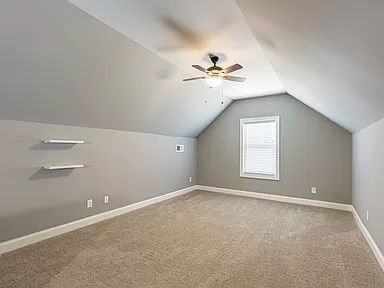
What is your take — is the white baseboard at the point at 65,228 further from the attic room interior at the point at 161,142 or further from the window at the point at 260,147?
the window at the point at 260,147

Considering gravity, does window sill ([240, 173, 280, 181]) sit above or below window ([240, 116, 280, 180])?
below

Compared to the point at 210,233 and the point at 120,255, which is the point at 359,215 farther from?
the point at 120,255

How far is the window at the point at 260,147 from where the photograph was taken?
17.9 ft

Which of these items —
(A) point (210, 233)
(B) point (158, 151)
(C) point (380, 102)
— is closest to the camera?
(C) point (380, 102)

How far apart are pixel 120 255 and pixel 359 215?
3.94m

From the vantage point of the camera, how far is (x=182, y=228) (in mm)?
3543

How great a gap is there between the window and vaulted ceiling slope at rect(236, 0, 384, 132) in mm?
2794

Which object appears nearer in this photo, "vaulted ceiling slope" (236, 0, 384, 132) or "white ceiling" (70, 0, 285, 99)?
"vaulted ceiling slope" (236, 0, 384, 132)

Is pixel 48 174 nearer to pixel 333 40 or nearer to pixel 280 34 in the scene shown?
pixel 280 34

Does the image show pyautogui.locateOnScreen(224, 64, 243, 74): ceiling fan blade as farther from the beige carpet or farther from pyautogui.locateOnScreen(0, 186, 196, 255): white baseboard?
pyautogui.locateOnScreen(0, 186, 196, 255): white baseboard

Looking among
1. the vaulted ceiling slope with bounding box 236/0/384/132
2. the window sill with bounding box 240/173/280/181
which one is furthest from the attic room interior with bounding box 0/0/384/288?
the window sill with bounding box 240/173/280/181

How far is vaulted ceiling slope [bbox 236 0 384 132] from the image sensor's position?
1.18 metres

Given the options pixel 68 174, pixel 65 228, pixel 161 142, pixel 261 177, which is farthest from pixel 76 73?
pixel 261 177

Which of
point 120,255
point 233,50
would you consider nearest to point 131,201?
point 120,255
